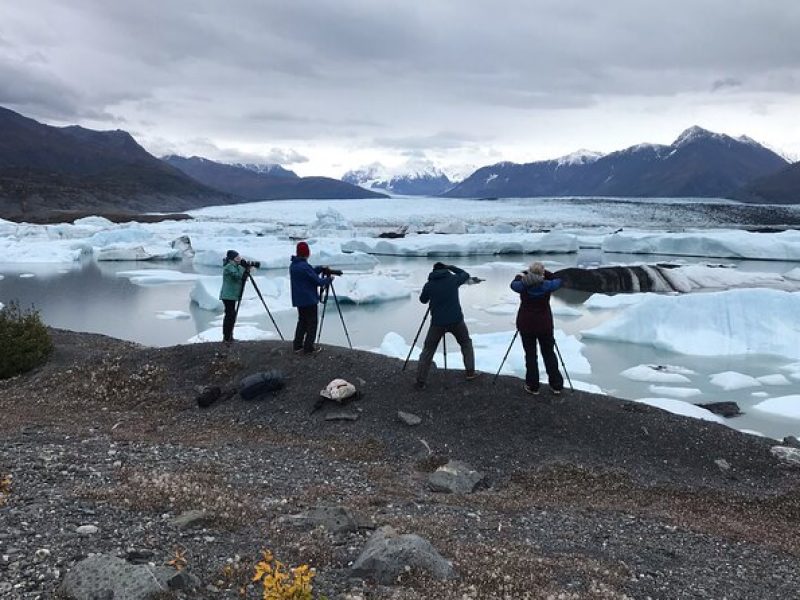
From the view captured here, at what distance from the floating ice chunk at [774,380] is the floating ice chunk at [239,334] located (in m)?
12.4

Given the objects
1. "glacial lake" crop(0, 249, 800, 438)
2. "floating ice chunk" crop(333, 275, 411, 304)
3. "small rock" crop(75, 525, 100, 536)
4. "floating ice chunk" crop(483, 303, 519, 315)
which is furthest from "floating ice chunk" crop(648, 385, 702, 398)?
"floating ice chunk" crop(333, 275, 411, 304)

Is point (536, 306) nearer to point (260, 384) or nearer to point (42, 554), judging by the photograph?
point (260, 384)

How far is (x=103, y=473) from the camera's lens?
6508mm

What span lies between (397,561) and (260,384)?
5.88 m

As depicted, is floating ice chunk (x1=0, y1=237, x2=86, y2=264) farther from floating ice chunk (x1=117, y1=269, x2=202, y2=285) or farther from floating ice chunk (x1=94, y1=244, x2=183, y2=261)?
floating ice chunk (x1=117, y1=269, x2=202, y2=285)

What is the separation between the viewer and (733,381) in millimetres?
15102

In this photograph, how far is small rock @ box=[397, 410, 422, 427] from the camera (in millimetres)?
9086

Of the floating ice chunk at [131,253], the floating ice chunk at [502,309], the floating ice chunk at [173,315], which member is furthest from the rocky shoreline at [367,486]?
the floating ice chunk at [131,253]

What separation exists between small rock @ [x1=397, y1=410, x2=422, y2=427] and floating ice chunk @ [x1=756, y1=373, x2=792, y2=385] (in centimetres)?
1003

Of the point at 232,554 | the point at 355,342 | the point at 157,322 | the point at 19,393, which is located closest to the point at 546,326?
the point at 232,554

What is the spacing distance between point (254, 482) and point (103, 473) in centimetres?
142

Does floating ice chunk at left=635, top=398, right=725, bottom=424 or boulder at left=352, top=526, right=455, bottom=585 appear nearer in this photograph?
boulder at left=352, top=526, right=455, bottom=585

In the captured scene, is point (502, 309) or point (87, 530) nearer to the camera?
point (87, 530)

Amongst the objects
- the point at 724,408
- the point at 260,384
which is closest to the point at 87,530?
the point at 260,384
